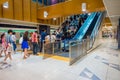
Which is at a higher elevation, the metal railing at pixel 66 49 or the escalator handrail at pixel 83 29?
the escalator handrail at pixel 83 29

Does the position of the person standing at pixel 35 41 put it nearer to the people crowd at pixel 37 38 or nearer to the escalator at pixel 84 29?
the people crowd at pixel 37 38

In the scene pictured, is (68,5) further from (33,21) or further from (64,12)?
(33,21)

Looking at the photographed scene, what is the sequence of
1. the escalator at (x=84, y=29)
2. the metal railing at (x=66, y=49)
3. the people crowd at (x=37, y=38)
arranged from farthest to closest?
the escalator at (x=84, y=29) < the people crowd at (x=37, y=38) < the metal railing at (x=66, y=49)

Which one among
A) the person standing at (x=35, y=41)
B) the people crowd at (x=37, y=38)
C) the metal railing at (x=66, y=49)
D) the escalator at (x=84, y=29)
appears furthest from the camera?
the escalator at (x=84, y=29)

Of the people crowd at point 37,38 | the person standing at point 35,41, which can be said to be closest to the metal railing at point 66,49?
the people crowd at point 37,38

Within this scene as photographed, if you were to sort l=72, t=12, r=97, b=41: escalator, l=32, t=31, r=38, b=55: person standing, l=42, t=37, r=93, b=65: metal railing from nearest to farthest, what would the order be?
l=42, t=37, r=93, b=65: metal railing
l=32, t=31, r=38, b=55: person standing
l=72, t=12, r=97, b=41: escalator

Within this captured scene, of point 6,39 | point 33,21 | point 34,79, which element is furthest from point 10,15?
point 34,79

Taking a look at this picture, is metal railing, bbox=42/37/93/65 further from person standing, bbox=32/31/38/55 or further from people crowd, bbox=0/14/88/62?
person standing, bbox=32/31/38/55

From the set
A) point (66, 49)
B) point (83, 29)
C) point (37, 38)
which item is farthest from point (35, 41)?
point (83, 29)

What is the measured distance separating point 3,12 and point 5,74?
252 inches

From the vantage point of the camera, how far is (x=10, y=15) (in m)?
10.2

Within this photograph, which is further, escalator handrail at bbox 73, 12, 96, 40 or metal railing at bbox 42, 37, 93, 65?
escalator handrail at bbox 73, 12, 96, 40

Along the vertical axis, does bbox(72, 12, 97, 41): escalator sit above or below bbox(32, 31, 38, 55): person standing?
above

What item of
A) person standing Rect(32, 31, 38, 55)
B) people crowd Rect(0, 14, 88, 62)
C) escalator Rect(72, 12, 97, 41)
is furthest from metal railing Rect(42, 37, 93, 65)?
escalator Rect(72, 12, 97, 41)
